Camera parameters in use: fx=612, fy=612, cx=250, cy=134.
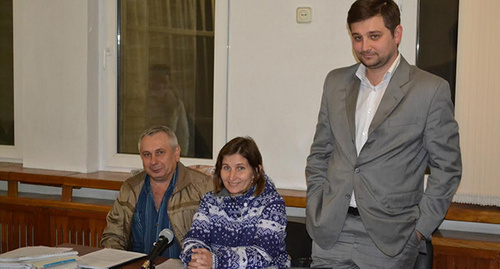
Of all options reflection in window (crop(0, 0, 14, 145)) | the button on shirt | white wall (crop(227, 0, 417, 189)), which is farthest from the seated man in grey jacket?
reflection in window (crop(0, 0, 14, 145))

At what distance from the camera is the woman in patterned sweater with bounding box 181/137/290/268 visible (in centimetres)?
245

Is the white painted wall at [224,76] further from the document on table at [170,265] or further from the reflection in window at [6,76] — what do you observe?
the document on table at [170,265]

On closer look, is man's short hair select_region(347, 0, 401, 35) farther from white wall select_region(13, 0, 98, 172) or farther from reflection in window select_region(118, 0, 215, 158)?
white wall select_region(13, 0, 98, 172)

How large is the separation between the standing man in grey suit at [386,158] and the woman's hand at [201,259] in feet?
1.42

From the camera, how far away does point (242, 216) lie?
2.56m

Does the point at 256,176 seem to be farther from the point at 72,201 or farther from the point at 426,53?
the point at 72,201

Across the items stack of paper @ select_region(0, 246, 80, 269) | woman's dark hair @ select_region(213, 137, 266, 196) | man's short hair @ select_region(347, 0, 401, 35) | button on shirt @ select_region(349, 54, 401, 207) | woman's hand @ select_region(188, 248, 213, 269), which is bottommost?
stack of paper @ select_region(0, 246, 80, 269)

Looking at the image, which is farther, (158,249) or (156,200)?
(156,200)

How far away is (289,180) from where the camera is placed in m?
3.79

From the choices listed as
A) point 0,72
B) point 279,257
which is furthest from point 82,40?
point 279,257

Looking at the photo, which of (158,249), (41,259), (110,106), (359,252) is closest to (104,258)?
(41,259)

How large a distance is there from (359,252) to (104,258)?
1.00m

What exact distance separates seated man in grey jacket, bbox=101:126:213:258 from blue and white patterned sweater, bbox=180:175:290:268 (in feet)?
1.24

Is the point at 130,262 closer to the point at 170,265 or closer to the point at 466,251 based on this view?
the point at 170,265
